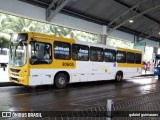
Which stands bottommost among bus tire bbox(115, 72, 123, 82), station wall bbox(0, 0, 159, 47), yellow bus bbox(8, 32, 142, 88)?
bus tire bbox(115, 72, 123, 82)

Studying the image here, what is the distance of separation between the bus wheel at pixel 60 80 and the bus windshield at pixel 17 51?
7.72 ft

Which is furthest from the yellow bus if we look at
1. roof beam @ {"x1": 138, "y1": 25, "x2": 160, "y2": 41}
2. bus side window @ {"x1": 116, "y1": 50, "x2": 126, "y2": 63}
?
roof beam @ {"x1": 138, "y1": 25, "x2": 160, "y2": 41}

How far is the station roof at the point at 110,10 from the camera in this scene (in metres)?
18.4

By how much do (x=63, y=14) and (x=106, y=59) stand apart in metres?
5.77

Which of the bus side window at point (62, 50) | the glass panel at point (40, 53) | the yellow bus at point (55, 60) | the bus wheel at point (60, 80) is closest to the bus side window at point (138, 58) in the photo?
the yellow bus at point (55, 60)

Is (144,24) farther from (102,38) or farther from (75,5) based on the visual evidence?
(75,5)

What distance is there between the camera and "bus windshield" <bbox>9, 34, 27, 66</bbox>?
12.1 m

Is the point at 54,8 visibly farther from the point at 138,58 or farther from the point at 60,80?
the point at 138,58

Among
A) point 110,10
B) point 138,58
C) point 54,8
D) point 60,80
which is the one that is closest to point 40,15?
point 54,8

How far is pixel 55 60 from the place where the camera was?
13.2m

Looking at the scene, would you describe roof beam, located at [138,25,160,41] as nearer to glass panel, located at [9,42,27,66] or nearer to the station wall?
the station wall

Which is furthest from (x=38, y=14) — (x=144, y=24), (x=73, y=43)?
(x=144, y=24)

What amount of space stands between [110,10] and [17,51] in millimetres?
12489

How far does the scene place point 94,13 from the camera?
22031 millimetres
